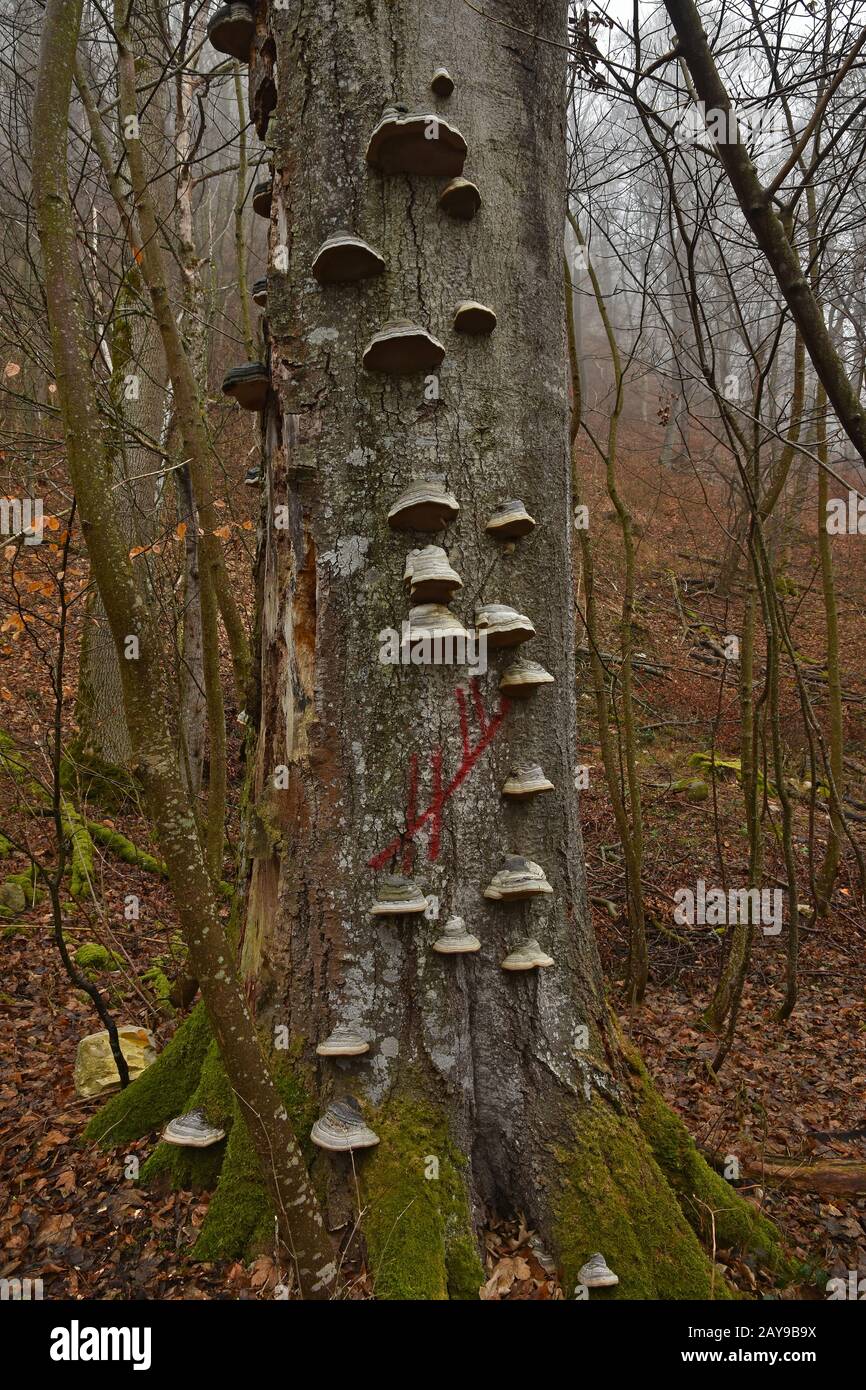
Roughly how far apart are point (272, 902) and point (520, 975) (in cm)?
96

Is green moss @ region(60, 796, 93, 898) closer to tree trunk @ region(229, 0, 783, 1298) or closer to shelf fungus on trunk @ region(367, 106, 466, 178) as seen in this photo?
tree trunk @ region(229, 0, 783, 1298)

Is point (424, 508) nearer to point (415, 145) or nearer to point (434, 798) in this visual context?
point (434, 798)

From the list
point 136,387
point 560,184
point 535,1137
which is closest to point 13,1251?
point 535,1137

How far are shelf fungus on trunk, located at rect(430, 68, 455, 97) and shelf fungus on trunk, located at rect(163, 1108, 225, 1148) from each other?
13.0 feet

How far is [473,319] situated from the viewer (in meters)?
2.78

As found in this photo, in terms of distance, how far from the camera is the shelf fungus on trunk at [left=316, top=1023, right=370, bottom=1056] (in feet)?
8.26

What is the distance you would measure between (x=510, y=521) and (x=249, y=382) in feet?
3.97

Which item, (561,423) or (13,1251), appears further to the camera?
(561,423)

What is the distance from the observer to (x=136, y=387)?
989cm

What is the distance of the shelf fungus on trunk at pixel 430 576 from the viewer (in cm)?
255

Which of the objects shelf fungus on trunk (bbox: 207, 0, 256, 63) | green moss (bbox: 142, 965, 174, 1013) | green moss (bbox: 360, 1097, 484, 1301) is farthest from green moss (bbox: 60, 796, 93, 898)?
shelf fungus on trunk (bbox: 207, 0, 256, 63)

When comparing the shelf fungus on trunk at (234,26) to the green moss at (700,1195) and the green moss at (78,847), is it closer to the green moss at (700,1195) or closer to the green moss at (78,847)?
the green moss at (700,1195)

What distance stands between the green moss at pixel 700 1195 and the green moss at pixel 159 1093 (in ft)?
6.34

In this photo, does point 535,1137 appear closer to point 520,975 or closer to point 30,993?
point 520,975
